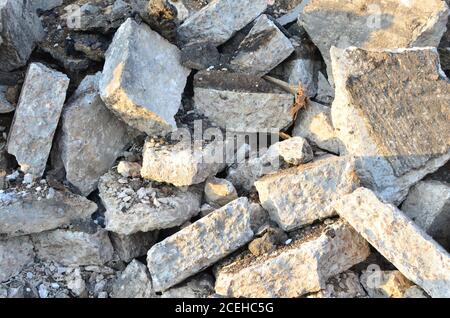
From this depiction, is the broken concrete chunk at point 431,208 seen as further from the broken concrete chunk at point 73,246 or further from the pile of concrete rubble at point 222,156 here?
the broken concrete chunk at point 73,246

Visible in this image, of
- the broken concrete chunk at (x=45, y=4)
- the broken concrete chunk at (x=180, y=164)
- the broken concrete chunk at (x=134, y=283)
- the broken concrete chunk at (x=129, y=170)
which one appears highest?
the broken concrete chunk at (x=45, y=4)

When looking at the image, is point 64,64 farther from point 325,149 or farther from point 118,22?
point 325,149

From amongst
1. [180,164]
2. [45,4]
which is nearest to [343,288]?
[180,164]

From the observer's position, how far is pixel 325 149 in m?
4.25

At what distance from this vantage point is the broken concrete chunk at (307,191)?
3.86m

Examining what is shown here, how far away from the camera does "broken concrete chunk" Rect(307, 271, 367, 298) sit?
360cm

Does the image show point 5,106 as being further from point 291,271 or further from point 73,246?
point 291,271

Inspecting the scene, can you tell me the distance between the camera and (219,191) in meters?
4.04

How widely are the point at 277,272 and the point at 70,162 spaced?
1612mm

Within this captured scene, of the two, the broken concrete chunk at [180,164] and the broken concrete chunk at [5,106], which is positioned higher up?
the broken concrete chunk at [5,106]

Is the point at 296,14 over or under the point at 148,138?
over

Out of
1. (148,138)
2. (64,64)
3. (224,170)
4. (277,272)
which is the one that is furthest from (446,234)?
(64,64)

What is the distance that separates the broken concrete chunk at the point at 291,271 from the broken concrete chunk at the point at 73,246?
2.82ft

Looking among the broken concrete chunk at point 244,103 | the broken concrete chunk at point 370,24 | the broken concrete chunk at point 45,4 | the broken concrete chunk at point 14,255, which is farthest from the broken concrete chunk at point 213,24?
the broken concrete chunk at point 14,255
